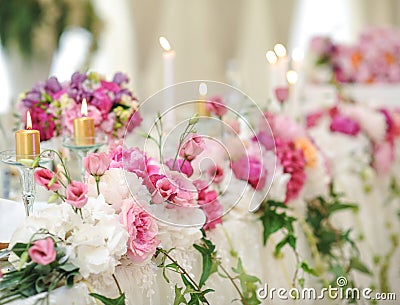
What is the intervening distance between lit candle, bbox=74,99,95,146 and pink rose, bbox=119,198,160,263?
0.32m

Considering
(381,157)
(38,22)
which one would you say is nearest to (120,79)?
(381,157)

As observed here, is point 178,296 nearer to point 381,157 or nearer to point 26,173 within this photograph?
point 26,173

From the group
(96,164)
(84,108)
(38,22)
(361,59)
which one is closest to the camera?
(96,164)

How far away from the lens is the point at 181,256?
1306 millimetres

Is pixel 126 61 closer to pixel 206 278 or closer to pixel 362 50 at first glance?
pixel 362 50

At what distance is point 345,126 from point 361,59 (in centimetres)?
113

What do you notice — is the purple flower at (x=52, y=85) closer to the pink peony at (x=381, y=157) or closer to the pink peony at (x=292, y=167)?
the pink peony at (x=292, y=167)

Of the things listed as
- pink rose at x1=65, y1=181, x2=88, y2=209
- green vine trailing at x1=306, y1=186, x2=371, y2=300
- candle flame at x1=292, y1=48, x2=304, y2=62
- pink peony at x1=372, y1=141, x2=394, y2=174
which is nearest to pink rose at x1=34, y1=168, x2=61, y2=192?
pink rose at x1=65, y1=181, x2=88, y2=209

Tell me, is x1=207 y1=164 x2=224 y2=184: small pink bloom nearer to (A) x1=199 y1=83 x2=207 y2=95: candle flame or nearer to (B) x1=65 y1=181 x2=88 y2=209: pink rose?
(A) x1=199 y1=83 x2=207 y2=95: candle flame

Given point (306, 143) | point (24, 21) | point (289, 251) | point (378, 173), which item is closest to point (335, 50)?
point (378, 173)

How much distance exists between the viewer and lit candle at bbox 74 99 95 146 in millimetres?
1448

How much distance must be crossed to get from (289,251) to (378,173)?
39.4 inches

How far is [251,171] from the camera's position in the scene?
1565mm

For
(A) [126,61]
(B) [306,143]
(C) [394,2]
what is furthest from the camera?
(C) [394,2]
